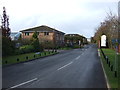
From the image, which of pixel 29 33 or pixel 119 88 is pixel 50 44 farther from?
pixel 119 88

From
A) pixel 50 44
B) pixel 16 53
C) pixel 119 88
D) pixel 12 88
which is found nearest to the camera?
pixel 119 88

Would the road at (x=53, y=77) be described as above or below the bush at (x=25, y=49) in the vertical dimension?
below

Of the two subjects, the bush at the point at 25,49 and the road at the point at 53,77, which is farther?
the bush at the point at 25,49

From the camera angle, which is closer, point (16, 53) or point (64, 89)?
point (64, 89)

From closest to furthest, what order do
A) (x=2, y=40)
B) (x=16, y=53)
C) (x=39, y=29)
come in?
1. (x=2, y=40)
2. (x=16, y=53)
3. (x=39, y=29)

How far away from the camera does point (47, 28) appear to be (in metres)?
85.8

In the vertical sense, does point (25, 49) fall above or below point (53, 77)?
above

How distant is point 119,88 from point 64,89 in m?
2.52

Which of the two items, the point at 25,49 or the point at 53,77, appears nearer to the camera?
the point at 53,77

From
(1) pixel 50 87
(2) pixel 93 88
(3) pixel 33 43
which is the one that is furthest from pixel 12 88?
(3) pixel 33 43

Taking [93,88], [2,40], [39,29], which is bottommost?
[93,88]

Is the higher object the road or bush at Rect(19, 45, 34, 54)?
bush at Rect(19, 45, 34, 54)

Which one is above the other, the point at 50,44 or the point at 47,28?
the point at 47,28

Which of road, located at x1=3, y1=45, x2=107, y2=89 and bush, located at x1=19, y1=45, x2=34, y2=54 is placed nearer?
road, located at x1=3, y1=45, x2=107, y2=89
